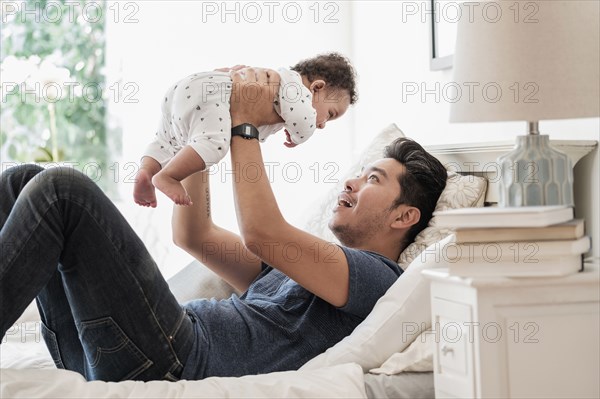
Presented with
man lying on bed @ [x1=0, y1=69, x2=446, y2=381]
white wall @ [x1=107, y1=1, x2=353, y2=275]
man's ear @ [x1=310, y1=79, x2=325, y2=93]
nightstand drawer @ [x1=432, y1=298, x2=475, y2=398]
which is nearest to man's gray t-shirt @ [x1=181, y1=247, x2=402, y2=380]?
man lying on bed @ [x1=0, y1=69, x2=446, y2=381]

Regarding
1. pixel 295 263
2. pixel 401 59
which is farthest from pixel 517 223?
pixel 401 59

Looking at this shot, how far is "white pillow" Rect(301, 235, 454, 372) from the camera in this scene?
65.5 inches

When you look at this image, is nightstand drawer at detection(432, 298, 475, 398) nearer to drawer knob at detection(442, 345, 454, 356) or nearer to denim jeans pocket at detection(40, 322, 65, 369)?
drawer knob at detection(442, 345, 454, 356)

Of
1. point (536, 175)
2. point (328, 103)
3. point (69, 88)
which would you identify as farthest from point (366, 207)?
point (69, 88)

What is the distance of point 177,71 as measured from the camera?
3.65 meters

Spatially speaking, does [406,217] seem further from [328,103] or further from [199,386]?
[199,386]

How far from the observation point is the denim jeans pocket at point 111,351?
165 centimetres

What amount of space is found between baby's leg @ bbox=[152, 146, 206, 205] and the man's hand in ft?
0.41

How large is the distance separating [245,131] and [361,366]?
60 cm

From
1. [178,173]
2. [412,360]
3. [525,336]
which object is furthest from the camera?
[178,173]

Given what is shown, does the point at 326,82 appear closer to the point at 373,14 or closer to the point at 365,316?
the point at 365,316

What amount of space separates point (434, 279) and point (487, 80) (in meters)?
0.37

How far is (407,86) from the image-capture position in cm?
295

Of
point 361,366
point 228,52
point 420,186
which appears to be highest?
point 228,52
